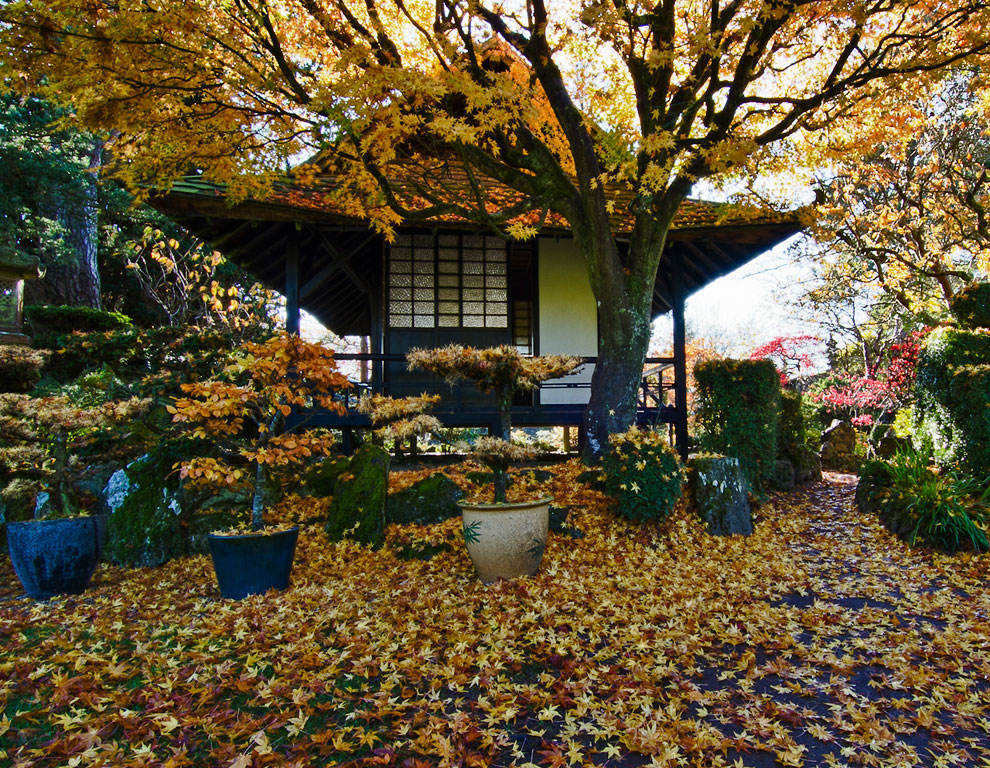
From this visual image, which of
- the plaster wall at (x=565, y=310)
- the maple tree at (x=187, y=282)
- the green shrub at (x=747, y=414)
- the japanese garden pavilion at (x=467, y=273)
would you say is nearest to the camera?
the green shrub at (x=747, y=414)

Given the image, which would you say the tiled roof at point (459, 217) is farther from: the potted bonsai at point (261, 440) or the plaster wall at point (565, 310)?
the potted bonsai at point (261, 440)

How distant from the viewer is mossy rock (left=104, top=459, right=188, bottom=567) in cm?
573

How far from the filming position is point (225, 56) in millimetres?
5914

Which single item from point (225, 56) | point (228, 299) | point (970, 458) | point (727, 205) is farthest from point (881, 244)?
point (228, 299)

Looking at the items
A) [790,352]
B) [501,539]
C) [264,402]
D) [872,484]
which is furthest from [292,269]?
[790,352]

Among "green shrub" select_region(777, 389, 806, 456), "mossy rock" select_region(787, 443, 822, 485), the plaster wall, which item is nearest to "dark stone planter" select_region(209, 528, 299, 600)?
the plaster wall

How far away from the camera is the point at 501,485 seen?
5.16 m

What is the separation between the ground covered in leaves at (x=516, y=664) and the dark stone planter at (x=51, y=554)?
0.57 feet

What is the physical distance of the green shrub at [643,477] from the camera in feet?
19.8

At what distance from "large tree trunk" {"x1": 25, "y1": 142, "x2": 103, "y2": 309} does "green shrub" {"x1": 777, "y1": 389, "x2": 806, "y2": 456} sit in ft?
52.4

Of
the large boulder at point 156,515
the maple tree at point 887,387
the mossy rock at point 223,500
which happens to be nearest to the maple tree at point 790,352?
the maple tree at point 887,387

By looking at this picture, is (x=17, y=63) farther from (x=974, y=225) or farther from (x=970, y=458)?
(x=974, y=225)

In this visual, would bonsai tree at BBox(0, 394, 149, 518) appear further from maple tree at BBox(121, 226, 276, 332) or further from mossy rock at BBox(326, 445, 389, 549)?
maple tree at BBox(121, 226, 276, 332)

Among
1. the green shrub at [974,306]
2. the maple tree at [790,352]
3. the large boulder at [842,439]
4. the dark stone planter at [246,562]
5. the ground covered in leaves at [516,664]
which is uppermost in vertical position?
the maple tree at [790,352]
